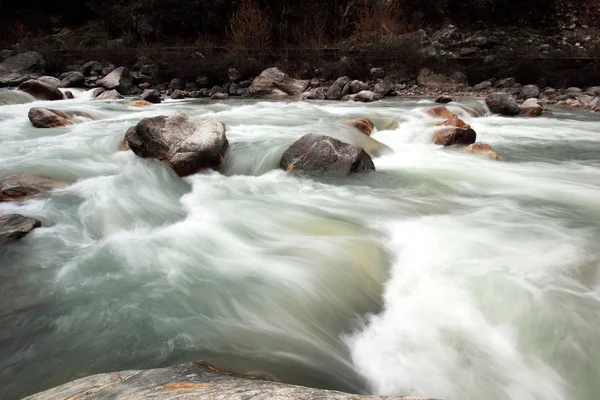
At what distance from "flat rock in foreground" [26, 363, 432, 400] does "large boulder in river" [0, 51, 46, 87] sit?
18.0 metres

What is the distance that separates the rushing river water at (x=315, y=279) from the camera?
2123 mm

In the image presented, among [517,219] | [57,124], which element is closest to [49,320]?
[517,219]

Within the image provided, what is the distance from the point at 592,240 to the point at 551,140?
5.45 m

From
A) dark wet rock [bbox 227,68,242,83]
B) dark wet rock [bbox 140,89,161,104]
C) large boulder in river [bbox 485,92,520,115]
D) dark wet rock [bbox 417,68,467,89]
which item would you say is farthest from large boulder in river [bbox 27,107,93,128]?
dark wet rock [bbox 417,68,467,89]

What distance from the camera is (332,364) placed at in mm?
2158

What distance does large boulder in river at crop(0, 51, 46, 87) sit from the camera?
15211 mm

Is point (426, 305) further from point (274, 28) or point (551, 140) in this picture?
point (274, 28)

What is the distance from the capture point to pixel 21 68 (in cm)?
1648

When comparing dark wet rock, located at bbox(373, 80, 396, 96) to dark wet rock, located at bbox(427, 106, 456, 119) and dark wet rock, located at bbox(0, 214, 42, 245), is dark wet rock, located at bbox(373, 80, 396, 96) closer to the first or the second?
dark wet rock, located at bbox(427, 106, 456, 119)

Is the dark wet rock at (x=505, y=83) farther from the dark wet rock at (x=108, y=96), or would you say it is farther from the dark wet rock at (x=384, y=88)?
the dark wet rock at (x=108, y=96)

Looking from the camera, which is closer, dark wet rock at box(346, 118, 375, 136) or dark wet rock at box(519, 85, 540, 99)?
dark wet rock at box(346, 118, 375, 136)

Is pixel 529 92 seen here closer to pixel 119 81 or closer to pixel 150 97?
pixel 150 97

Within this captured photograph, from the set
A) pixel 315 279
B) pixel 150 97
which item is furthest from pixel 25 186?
pixel 150 97

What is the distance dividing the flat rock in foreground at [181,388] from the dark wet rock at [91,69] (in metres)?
19.6
